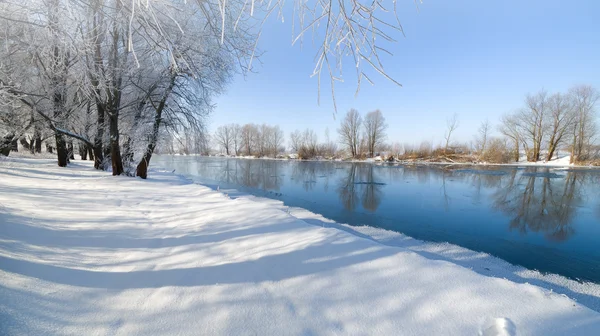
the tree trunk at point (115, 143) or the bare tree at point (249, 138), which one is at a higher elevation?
the bare tree at point (249, 138)

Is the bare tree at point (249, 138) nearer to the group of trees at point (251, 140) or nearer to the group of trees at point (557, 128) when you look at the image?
the group of trees at point (251, 140)

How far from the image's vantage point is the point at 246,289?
1.92 metres

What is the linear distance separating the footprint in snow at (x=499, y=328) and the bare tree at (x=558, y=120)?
42647mm

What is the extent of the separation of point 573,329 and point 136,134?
36.2 feet

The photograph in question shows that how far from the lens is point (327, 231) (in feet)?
10.7

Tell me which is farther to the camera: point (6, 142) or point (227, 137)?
point (227, 137)

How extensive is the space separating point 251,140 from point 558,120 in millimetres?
55914

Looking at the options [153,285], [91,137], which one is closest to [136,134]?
[91,137]

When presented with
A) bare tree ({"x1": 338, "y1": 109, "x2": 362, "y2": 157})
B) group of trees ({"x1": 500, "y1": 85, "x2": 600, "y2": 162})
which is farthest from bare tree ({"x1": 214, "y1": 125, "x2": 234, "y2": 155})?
group of trees ({"x1": 500, "y1": 85, "x2": 600, "y2": 162})

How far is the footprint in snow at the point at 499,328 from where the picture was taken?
145cm

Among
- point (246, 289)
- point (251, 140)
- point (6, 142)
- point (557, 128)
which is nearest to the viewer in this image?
point (246, 289)

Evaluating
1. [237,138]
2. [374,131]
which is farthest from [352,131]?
[237,138]

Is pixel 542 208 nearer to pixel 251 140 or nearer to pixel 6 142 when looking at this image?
pixel 6 142

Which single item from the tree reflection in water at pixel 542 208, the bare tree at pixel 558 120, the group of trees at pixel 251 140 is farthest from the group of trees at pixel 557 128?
the group of trees at pixel 251 140
